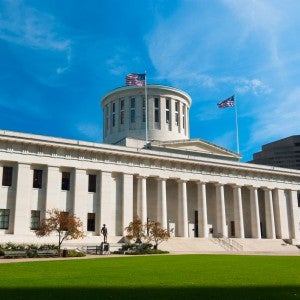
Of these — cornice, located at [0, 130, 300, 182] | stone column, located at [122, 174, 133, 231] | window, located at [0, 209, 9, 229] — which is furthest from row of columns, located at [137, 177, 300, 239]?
window, located at [0, 209, 9, 229]

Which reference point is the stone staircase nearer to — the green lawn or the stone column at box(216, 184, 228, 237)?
the stone column at box(216, 184, 228, 237)

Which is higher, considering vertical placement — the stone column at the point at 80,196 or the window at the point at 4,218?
the stone column at the point at 80,196

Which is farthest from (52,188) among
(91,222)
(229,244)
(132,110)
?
(132,110)

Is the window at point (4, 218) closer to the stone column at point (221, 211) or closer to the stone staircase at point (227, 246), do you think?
the stone staircase at point (227, 246)

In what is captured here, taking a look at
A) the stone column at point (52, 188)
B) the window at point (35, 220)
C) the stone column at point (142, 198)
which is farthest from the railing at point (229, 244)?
the window at point (35, 220)

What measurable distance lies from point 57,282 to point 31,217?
33.3 metres

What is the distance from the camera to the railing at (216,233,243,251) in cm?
5478

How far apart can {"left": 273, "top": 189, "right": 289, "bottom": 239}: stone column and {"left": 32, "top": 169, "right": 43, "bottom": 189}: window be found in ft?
124

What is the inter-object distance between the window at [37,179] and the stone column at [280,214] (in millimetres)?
37928

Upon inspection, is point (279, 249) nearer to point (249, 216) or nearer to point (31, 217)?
point (249, 216)

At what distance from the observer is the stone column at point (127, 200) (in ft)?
173

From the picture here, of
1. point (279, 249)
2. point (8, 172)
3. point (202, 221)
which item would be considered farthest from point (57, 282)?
point (279, 249)

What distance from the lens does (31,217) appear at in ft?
156

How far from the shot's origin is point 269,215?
218ft
